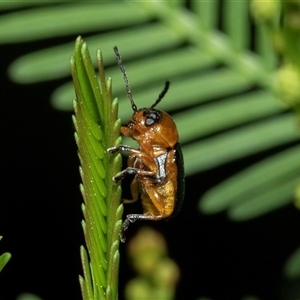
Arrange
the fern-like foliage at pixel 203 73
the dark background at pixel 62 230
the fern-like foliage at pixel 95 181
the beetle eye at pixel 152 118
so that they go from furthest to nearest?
the dark background at pixel 62 230 < the beetle eye at pixel 152 118 < the fern-like foliage at pixel 203 73 < the fern-like foliage at pixel 95 181

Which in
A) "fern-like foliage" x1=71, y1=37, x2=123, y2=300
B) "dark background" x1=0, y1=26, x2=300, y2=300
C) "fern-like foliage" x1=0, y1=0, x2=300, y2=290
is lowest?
"dark background" x1=0, y1=26, x2=300, y2=300

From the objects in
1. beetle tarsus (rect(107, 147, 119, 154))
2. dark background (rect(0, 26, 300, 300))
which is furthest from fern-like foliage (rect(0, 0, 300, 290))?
dark background (rect(0, 26, 300, 300))

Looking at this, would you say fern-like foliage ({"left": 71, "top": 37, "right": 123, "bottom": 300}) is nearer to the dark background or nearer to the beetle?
the beetle

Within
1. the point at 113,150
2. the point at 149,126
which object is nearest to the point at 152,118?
the point at 149,126

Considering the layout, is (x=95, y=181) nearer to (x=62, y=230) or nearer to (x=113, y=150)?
(x=113, y=150)

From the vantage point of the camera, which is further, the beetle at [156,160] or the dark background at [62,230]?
the dark background at [62,230]

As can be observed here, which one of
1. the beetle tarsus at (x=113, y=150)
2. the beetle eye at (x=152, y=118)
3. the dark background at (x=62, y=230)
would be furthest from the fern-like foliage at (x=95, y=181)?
the dark background at (x=62, y=230)

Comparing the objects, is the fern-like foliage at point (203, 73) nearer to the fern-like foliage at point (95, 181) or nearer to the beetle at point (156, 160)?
the beetle at point (156, 160)

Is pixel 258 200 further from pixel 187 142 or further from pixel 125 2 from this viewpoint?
pixel 125 2
